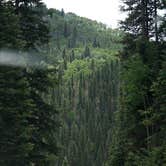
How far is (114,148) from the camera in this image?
32.6 m

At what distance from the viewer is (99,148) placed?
487 ft

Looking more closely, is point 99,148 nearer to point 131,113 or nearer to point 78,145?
point 78,145

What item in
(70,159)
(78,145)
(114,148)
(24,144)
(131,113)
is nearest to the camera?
(24,144)

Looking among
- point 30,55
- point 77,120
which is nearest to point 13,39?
point 30,55

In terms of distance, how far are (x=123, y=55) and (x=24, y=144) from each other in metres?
18.5

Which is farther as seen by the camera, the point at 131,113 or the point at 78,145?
the point at 78,145

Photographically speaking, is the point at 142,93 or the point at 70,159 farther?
the point at 70,159

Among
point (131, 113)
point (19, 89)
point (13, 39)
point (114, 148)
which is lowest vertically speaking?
point (114, 148)

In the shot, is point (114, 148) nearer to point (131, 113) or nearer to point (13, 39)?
point (131, 113)

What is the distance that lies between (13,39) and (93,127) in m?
148

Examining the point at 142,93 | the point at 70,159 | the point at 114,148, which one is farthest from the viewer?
the point at 70,159

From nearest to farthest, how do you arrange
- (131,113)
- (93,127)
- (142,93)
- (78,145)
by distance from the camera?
(142,93) → (131,113) → (78,145) → (93,127)

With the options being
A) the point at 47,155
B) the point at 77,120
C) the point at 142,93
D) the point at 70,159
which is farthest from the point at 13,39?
the point at 77,120

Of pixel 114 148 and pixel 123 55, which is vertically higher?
pixel 123 55
